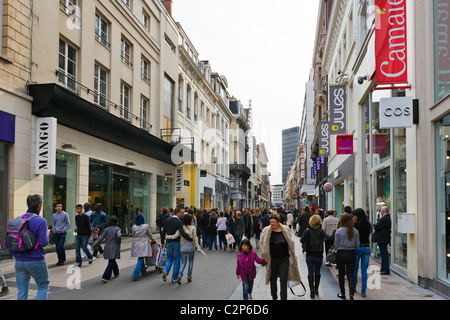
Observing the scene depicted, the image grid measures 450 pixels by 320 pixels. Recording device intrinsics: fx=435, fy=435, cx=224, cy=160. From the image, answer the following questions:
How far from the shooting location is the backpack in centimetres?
593

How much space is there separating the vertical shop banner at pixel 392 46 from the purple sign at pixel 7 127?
33.2 ft

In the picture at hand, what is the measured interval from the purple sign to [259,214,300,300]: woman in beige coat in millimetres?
8724

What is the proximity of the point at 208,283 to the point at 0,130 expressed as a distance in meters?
7.26

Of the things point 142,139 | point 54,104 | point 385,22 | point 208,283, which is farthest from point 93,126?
point 385,22

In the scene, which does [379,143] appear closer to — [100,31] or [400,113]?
[400,113]

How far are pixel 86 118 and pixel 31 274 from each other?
11.3 metres

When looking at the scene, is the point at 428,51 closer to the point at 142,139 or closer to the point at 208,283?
the point at 208,283

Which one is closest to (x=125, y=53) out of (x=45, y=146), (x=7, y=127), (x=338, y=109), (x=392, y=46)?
(x=45, y=146)

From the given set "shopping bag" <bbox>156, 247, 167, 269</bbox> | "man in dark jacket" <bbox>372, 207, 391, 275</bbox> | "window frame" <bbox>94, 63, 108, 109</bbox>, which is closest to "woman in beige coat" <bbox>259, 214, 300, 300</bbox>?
"shopping bag" <bbox>156, 247, 167, 269</bbox>

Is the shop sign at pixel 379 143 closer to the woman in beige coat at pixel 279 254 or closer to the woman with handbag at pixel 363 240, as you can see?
the woman with handbag at pixel 363 240


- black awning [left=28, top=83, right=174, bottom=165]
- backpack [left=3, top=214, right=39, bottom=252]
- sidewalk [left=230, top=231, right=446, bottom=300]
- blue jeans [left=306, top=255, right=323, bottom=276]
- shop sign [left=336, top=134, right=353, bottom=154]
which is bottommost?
sidewalk [left=230, top=231, right=446, bottom=300]

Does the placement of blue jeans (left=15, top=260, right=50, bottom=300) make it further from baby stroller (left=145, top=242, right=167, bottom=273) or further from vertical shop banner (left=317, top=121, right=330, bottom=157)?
vertical shop banner (left=317, top=121, right=330, bottom=157)

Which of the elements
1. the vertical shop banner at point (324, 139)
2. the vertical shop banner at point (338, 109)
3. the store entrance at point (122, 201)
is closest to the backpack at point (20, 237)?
the store entrance at point (122, 201)
